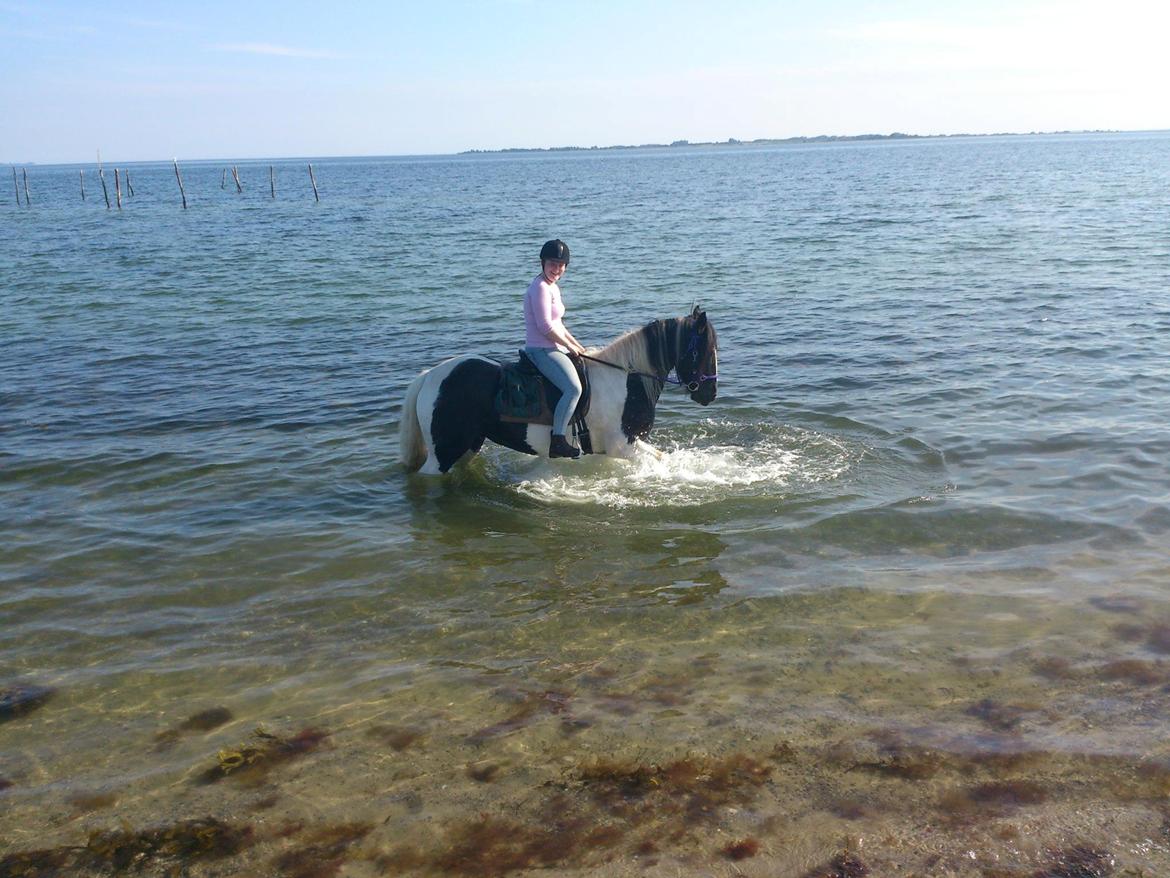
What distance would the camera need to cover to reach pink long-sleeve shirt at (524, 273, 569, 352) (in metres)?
9.24

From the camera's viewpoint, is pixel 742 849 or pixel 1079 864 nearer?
pixel 1079 864

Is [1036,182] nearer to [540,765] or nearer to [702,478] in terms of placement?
[702,478]

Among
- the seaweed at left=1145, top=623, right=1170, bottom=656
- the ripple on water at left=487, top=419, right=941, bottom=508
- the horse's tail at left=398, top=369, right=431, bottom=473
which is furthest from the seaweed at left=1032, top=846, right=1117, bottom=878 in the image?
the horse's tail at left=398, top=369, right=431, bottom=473

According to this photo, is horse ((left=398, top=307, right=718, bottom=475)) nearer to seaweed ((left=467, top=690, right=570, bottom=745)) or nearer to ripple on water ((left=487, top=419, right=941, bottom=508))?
ripple on water ((left=487, top=419, right=941, bottom=508))

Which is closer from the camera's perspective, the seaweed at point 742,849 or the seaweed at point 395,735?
the seaweed at point 742,849

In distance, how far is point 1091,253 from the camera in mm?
27734

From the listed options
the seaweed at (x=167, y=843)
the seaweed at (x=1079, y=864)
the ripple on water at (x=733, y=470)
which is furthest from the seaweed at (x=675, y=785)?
the ripple on water at (x=733, y=470)

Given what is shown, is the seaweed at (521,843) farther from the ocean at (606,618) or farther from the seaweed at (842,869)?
the seaweed at (842,869)

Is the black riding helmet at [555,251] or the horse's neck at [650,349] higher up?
the black riding helmet at [555,251]

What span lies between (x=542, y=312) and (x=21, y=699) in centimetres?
548

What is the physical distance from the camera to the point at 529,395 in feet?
32.2

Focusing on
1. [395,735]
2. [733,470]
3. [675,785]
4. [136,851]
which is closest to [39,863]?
[136,851]

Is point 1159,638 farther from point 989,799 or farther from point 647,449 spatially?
point 647,449

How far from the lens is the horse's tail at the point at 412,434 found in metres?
10.2
